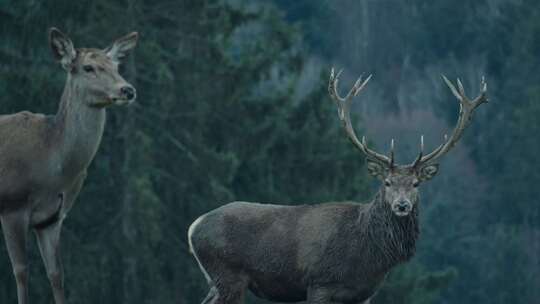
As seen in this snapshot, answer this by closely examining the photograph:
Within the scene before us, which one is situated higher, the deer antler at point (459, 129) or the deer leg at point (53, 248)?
the deer antler at point (459, 129)

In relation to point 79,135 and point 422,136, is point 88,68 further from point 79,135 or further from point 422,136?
point 422,136

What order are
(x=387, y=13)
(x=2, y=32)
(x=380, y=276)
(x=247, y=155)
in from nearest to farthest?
(x=380, y=276) → (x=2, y=32) → (x=247, y=155) → (x=387, y=13)

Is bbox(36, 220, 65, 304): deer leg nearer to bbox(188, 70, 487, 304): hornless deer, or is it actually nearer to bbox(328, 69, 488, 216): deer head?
bbox(188, 70, 487, 304): hornless deer

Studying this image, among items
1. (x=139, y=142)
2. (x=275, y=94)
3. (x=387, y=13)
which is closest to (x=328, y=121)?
(x=275, y=94)

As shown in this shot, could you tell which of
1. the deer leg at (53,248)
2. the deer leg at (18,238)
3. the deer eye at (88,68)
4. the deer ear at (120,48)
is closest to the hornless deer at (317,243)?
the deer leg at (53,248)

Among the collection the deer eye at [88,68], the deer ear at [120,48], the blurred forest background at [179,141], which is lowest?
the blurred forest background at [179,141]

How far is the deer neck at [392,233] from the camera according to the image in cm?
1188

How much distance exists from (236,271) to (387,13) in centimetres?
4422

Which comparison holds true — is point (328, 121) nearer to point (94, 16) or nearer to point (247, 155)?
point (247, 155)

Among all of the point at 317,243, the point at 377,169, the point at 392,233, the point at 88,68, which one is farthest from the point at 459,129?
the point at 88,68

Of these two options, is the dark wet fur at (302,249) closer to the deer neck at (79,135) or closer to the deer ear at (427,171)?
the deer ear at (427,171)

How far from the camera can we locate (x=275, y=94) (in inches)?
1329

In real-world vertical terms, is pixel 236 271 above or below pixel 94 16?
below

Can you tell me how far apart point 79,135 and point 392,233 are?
258 centimetres
